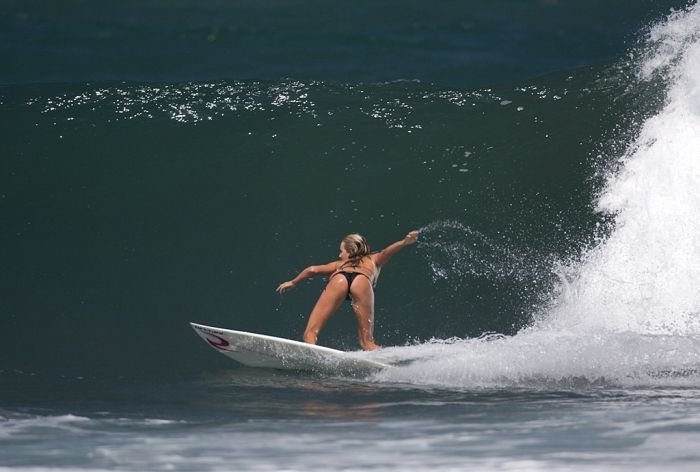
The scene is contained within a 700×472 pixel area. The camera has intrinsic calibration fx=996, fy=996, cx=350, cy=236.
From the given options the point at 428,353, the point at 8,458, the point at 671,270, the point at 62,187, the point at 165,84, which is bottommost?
the point at 8,458

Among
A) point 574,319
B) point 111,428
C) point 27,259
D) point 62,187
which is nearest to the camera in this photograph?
point 111,428

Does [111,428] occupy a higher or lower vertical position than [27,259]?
lower

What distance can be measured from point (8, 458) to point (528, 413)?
7.70ft

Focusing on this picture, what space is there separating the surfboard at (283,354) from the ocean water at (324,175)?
11 centimetres

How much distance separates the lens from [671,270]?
29.6 ft

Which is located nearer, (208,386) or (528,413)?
(528,413)

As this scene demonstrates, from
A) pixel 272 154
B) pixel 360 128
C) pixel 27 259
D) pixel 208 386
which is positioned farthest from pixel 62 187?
pixel 208 386

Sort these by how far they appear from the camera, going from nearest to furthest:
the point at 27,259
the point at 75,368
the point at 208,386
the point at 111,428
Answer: the point at 111,428 → the point at 208,386 → the point at 75,368 → the point at 27,259

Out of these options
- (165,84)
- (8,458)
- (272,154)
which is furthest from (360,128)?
(8,458)

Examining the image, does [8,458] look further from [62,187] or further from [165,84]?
[165,84]

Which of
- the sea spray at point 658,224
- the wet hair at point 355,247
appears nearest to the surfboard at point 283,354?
the wet hair at point 355,247

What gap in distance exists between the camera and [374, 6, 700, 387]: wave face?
19.8 ft

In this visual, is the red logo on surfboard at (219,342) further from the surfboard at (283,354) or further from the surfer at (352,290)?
the surfer at (352,290)

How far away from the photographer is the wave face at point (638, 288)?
6.03 m
